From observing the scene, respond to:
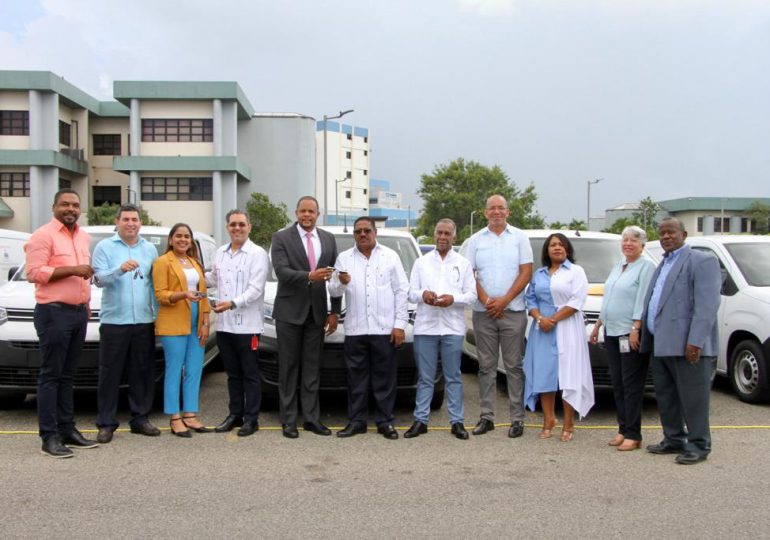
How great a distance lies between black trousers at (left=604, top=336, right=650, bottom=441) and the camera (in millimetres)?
5875

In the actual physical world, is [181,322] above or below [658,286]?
below

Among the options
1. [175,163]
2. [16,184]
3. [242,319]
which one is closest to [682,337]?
[242,319]

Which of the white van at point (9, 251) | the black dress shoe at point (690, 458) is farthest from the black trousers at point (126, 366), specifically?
the white van at point (9, 251)

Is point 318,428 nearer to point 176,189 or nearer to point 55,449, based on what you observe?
point 55,449

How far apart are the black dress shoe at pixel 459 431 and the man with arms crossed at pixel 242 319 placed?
1.81 meters

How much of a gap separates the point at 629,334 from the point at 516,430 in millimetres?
1327

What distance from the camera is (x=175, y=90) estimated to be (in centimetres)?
4588

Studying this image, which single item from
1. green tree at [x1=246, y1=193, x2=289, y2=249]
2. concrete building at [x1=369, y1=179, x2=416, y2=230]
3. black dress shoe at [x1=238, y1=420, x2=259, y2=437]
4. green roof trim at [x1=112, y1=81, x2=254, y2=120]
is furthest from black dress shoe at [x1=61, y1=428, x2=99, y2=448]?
concrete building at [x1=369, y1=179, x2=416, y2=230]

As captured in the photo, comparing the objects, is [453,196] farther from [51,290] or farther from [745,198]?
[51,290]

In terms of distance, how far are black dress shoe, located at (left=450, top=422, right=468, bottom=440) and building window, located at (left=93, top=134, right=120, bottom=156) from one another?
50681mm

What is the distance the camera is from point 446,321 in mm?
6199

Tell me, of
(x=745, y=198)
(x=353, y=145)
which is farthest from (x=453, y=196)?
(x=745, y=198)

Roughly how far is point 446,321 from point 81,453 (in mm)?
3287

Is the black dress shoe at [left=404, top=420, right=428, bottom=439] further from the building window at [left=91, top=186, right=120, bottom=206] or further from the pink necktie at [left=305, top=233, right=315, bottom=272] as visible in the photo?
the building window at [left=91, top=186, right=120, bottom=206]
